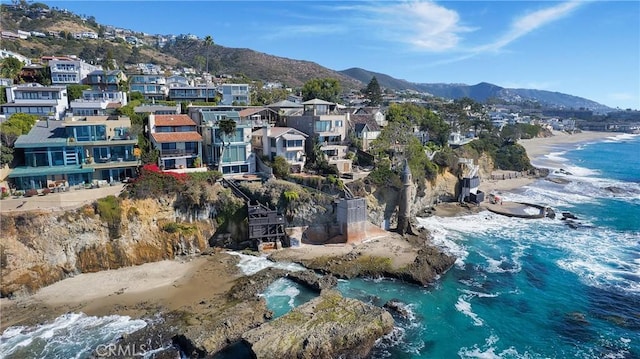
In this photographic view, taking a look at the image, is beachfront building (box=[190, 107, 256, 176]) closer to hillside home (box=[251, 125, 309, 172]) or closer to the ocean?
hillside home (box=[251, 125, 309, 172])

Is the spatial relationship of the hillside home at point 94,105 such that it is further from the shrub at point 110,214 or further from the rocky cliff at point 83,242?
the rocky cliff at point 83,242

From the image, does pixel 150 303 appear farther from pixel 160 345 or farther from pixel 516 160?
pixel 516 160

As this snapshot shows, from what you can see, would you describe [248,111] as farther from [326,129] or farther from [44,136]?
[44,136]

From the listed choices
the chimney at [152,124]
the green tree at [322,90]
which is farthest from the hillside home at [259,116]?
the green tree at [322,90]

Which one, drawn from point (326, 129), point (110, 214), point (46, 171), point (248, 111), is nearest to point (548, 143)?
point (326, 129)

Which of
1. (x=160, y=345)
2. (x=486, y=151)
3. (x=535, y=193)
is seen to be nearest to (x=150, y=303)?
(x=160, y=345)

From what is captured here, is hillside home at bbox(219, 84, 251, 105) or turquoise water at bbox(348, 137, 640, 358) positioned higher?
hillside home at bbox(219, 84, 251, 105)

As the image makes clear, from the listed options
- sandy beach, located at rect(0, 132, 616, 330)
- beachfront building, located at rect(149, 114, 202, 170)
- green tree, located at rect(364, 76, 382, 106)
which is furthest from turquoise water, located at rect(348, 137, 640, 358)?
green tree, located at rect(364, 76, 382, 106)
